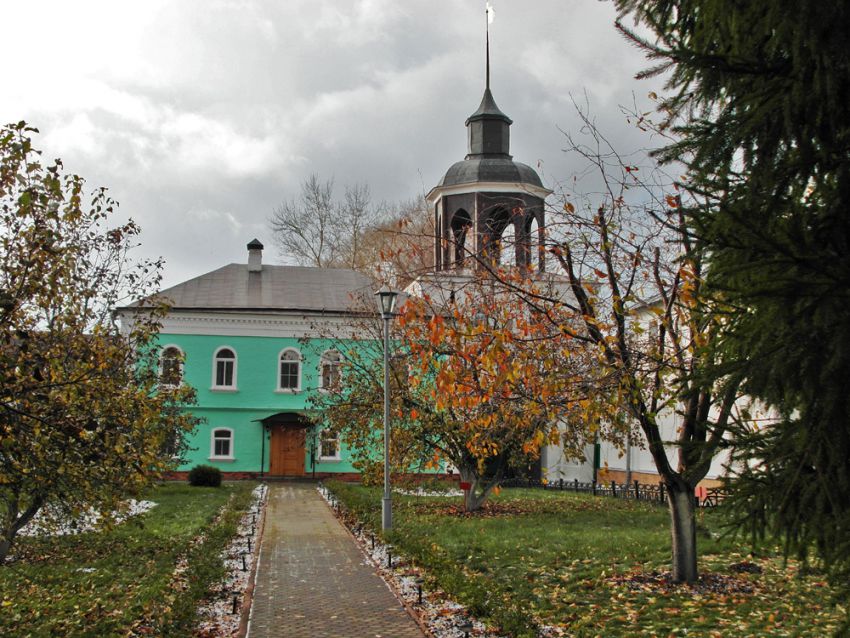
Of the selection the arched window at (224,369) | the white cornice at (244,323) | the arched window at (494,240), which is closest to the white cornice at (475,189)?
the white cornice at (244,323)

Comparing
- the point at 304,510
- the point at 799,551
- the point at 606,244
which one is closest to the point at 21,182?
the point at 606,244

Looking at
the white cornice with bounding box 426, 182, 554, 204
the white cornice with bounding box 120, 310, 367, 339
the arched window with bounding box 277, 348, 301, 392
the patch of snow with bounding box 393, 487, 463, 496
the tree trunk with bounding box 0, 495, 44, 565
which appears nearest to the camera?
the tree trunk with bounding box 0, 495, 44, 565

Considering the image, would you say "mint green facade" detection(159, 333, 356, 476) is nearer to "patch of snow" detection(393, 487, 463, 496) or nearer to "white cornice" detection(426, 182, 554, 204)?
"patch of snow" detection(393, 487, 463, 496)

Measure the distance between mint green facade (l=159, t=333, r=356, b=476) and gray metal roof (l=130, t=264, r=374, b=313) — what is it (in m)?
1.48

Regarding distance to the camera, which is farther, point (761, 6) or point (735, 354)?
point (735, 354)

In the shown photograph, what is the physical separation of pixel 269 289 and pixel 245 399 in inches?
198

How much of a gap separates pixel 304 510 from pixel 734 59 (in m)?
20.1

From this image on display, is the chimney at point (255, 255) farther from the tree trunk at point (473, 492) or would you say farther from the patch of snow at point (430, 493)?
the tree trunk at point (473, 492)

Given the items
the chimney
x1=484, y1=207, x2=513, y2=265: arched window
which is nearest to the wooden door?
the chimney

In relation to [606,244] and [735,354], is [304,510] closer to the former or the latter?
[606,244]

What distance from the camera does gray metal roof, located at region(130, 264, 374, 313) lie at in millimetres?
36906

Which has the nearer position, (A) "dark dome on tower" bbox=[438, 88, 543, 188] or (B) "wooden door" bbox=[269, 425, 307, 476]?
(A) "dark dome on tower" bbox=[438, 88, 543, 188]

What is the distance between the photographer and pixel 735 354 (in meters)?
4.67

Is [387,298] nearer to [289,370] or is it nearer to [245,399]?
[289,370]
